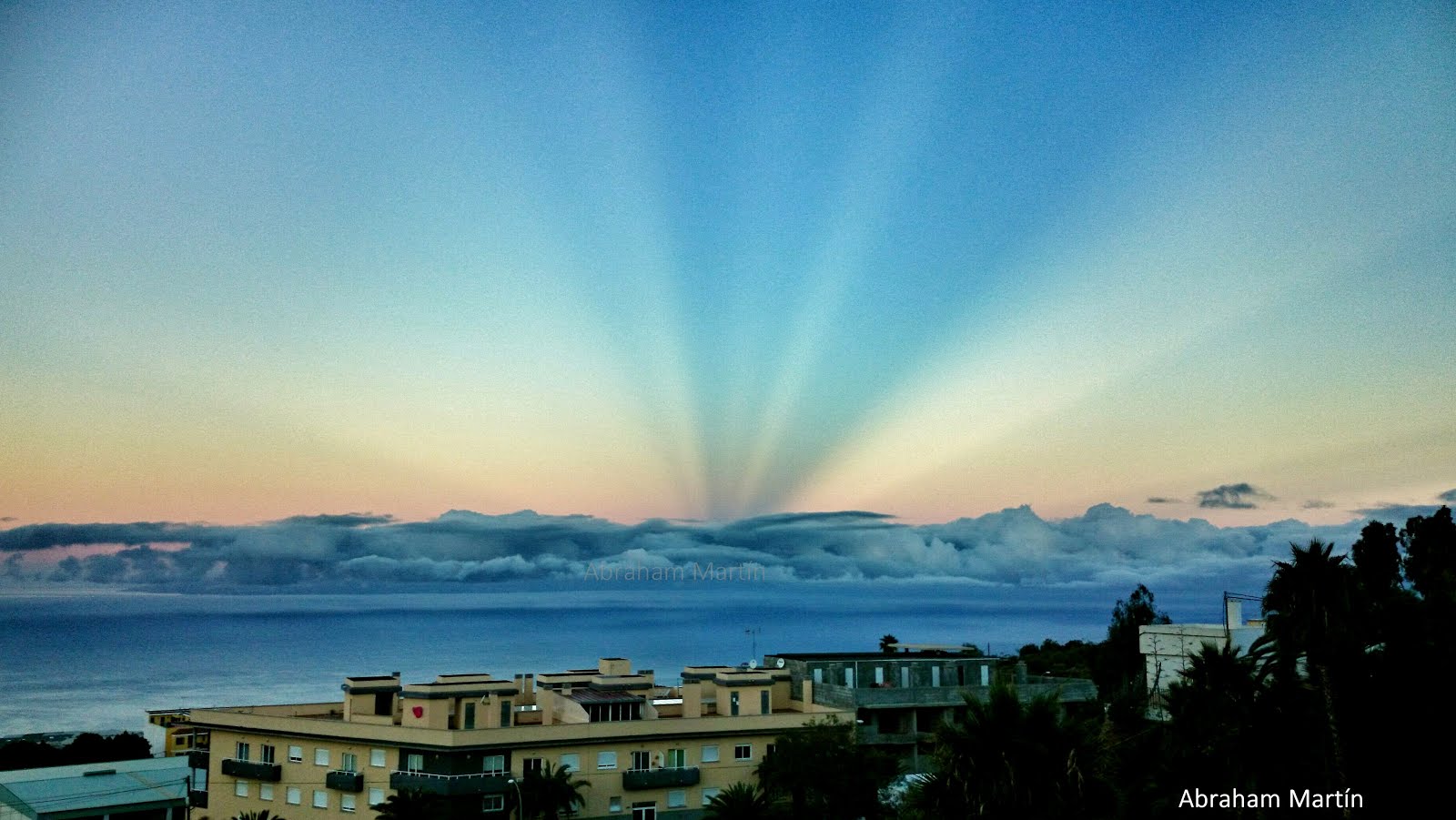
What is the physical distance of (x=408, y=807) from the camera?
47.4 metres

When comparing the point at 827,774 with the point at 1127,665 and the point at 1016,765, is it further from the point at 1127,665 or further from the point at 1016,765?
the point at 1127,665

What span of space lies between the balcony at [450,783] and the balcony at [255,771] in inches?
352

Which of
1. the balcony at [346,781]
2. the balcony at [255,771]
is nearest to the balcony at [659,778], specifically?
the balcony at [346,781]

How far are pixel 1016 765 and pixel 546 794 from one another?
35.4 metres

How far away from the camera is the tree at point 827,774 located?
5378 cm

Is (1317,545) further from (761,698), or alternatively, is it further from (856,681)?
(856,681)

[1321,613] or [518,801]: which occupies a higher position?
[1321,613]

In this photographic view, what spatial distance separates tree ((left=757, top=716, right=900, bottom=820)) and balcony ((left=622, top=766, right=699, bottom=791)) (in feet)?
13.3

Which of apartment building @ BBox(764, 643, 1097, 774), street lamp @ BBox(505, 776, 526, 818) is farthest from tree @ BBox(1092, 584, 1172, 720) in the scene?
street lamp @ BBox(505, 776, 526, 818)

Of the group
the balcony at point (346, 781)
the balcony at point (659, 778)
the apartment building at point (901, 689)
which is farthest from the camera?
the apartment building at point (901, 689)

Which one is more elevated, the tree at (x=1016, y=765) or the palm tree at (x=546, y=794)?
the tree at (x=1016, y=765)

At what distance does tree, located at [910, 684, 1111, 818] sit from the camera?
76.8 feet

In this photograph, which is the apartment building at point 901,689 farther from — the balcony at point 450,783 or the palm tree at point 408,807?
the palm tree at point 408,807

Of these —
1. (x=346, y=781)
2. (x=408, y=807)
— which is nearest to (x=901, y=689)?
(x=408, y=807)
